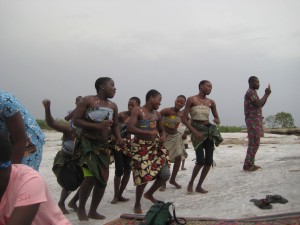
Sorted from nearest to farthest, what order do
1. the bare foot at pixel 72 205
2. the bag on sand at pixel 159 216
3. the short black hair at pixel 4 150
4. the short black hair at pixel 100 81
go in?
the short black hair at pixel 4 150, the bag on sand at pixel 159 216, the short black hair at pixel 100 81, the bare foot at pixel 72 205

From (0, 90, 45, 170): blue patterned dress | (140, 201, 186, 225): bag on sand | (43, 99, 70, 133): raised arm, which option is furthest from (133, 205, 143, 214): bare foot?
(0, 90, 45, 170): blue patterned dress

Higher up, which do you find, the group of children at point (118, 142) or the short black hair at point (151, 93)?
the short black hair at point (151, 93)

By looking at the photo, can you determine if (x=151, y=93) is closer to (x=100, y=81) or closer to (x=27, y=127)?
(x=100, y=81)

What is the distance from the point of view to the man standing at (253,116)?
24.1 feet

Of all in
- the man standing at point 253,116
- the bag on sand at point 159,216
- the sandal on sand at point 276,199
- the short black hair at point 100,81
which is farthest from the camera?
the man standing at point 253,116

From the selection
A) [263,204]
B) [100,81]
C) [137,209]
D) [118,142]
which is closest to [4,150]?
[100,81]

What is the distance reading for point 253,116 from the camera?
7.48 metres

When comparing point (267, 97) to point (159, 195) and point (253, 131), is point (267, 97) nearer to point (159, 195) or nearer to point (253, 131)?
point (253, 131)

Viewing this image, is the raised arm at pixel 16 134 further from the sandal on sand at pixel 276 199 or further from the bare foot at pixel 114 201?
the sandal on sand at pixel 276 199

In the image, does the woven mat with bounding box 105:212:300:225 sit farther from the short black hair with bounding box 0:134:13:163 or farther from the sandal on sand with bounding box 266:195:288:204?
the short black hair with bounding box 0:134:13:163

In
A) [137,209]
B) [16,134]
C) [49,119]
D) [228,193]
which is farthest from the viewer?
[228,193]

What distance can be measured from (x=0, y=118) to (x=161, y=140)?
3.07 m

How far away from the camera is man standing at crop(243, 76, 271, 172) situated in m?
7.36

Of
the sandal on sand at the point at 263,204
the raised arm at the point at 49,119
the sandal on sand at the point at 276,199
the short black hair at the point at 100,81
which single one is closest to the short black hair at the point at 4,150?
the raised arm at the point at 49,119
